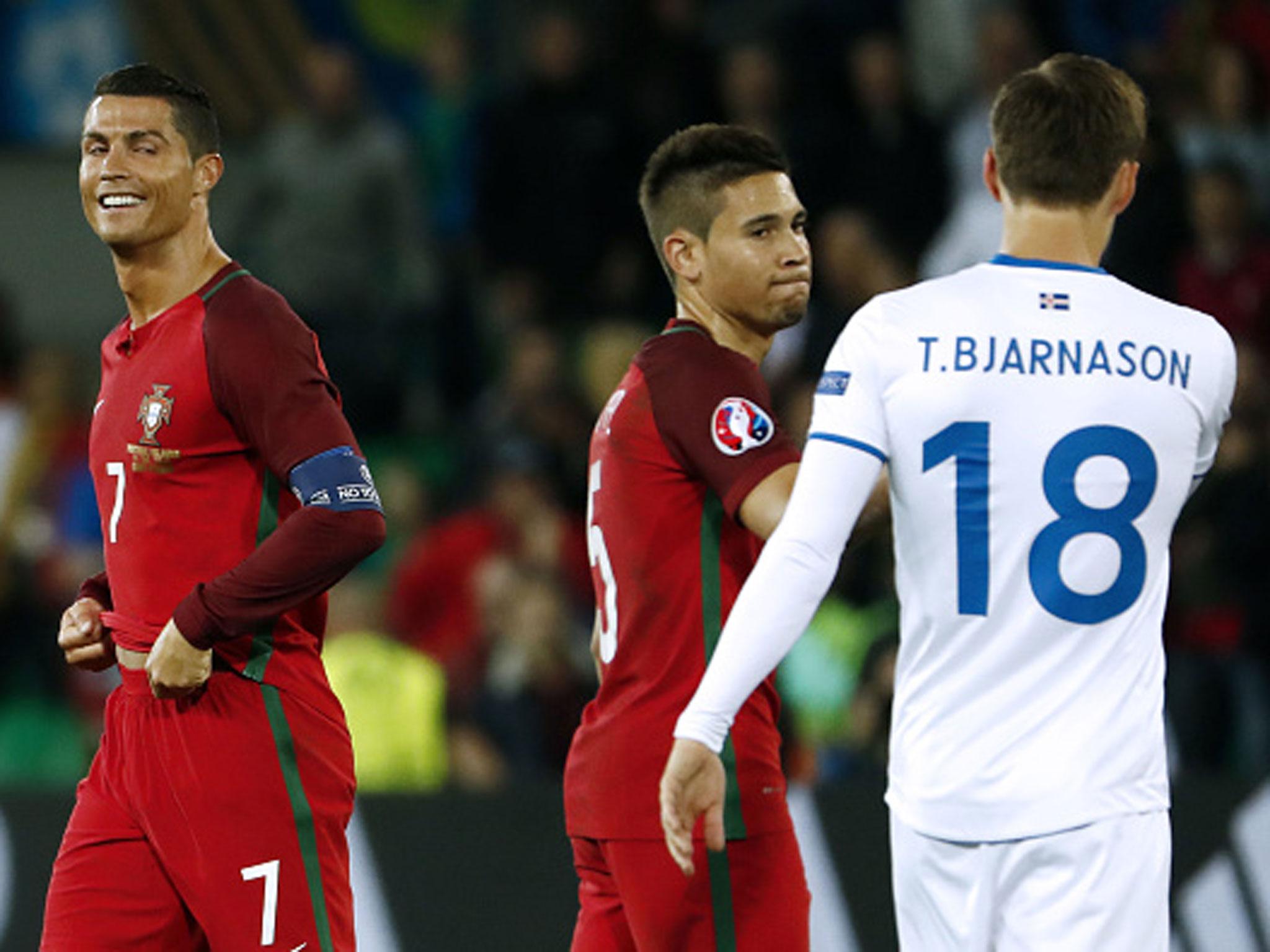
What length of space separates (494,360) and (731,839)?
7.33m

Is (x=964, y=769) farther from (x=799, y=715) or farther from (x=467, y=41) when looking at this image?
(x=467, y=41)

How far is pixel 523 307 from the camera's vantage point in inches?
448

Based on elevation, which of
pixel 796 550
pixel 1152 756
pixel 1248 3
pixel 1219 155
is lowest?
pixel 1152 756

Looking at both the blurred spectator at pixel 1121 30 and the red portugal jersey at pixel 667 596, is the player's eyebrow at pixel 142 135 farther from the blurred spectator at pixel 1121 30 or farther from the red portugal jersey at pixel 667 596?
the blurred spectator at pixel 1121 30

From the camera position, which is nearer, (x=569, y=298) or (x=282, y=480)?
(x=282, y=480)

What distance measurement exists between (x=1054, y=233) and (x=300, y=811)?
1.90 metres

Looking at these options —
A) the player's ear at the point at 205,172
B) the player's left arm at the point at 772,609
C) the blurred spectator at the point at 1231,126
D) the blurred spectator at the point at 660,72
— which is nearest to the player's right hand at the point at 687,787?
the player's left arm at the point at 772,609

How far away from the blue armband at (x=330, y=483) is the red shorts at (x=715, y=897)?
894 millimetres

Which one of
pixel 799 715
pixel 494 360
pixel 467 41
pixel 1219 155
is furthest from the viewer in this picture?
pixel 467 41

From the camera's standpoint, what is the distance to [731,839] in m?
4.57

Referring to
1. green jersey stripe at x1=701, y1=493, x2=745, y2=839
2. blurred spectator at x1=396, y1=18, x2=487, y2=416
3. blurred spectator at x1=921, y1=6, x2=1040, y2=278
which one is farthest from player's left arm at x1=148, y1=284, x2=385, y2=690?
blurred spectator at x1=396, y1=18, x2=487, y2=416

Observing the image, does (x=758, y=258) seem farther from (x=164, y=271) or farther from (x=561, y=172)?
(x=561, y=172)

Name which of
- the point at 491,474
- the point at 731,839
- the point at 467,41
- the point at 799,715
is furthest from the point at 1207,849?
the point at 467,41

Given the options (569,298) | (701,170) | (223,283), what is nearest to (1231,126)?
(569,298)
